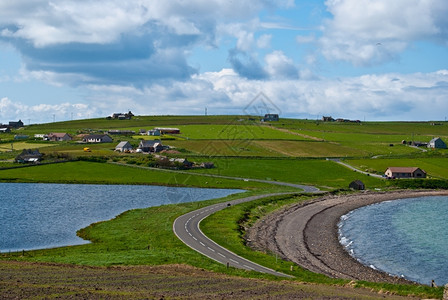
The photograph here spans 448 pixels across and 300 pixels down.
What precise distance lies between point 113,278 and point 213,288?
7859 millimetres

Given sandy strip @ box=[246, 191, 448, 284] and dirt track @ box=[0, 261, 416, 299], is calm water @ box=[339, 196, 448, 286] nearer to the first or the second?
sandy strip @ box=[246, 191, 448, 284]

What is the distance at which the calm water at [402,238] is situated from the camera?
183ft

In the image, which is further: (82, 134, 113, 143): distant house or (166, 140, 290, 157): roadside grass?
(82, 134, 113, 143): distant house

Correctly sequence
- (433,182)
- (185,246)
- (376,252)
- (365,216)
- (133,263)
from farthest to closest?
(433,182), (365,216), (376,252), (185,246), (133,263)

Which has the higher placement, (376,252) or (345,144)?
(345,144)

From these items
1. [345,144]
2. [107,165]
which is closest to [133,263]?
[107,165]

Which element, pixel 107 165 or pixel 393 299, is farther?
pixel 107 165

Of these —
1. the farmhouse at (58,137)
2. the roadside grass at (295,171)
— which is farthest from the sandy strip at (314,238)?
the farmhouse at (58,137)

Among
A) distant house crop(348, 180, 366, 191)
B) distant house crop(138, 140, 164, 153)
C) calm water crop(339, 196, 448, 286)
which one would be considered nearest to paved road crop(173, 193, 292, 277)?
calm water crop(339, 196, 448, 286)

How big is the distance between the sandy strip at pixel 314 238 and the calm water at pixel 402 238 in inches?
78.8

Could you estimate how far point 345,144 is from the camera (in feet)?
637

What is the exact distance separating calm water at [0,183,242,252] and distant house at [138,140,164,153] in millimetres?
48819

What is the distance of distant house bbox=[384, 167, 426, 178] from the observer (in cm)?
13588

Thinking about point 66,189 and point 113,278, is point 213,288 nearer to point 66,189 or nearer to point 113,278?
point 113,278
